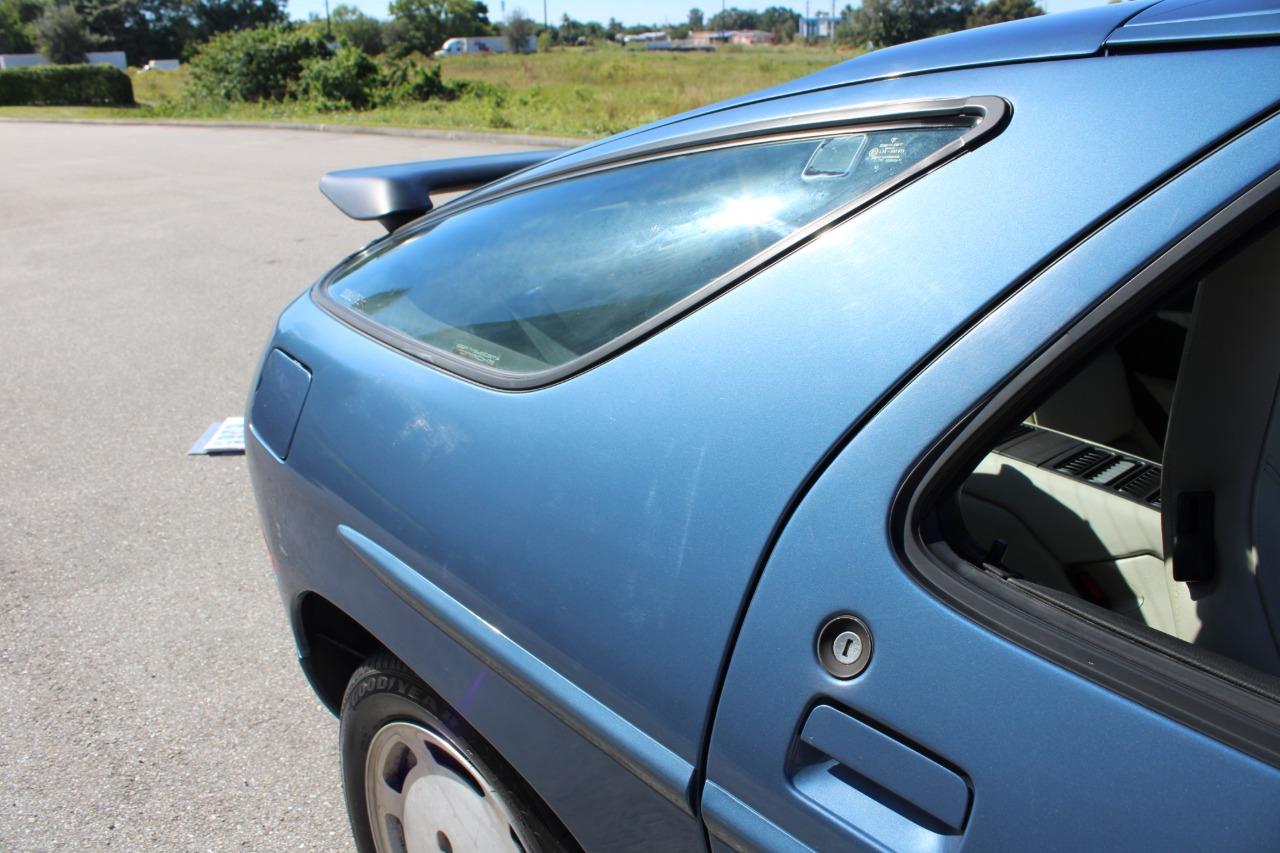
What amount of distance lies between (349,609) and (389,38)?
81720mm

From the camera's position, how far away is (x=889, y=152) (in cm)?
124

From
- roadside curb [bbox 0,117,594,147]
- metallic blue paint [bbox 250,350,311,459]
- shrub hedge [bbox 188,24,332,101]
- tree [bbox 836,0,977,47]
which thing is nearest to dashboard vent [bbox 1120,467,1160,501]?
metallic blue paint [bbox 250,350,311,459]

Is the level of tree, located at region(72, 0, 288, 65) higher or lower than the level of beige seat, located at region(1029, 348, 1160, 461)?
lower

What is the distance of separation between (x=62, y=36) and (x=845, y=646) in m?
75.6

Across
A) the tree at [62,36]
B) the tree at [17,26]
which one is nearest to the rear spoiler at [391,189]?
the tree at [62,36]

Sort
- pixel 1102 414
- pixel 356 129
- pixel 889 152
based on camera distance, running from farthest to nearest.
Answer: pixel 356 129 < pixel 1102 414 < pixel 889 152

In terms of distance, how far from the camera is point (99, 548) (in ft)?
11.5

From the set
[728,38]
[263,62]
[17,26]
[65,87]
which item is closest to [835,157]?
[263,62]

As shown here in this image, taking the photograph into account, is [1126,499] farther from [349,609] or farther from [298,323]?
[298,323]

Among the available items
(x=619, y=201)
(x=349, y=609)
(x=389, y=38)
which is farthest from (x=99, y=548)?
(x=389, y=38)

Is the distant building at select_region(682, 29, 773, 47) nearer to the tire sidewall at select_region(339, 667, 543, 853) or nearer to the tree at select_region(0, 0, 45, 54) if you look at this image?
the tree at select_region(0, 0, 45, 54)

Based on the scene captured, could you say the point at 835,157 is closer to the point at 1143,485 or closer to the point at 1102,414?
the point at 1143,485

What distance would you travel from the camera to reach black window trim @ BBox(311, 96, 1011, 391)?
117 centimetres

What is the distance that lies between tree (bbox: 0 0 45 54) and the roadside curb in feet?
176
